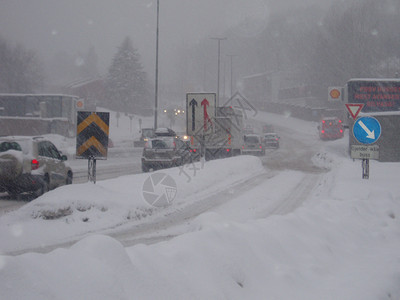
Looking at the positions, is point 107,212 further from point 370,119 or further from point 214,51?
point 214,51

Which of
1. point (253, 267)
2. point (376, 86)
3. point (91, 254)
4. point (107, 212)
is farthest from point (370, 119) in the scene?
point (376, 86)

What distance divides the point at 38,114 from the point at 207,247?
54680 millimetres

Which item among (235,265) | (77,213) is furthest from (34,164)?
(235,265)

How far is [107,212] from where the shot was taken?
33.6ft

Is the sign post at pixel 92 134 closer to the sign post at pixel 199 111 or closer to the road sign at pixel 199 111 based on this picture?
the sign post at pixel 199 111

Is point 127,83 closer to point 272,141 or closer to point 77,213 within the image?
point 272,141

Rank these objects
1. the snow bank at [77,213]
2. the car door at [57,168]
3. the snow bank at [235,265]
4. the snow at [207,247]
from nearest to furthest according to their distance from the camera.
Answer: the snow bank at [235,265] < the snow at [207,247] < the snow bank at [77,213] < the car door at [57,168]

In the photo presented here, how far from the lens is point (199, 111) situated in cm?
2209

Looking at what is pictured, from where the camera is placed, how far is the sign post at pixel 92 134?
11.8 m

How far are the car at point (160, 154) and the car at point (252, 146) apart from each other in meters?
17.2

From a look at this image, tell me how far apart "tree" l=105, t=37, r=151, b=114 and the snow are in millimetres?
70364

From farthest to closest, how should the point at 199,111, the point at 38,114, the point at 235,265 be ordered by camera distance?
the point at 38,114
the point at 199,111
the point at 235,265

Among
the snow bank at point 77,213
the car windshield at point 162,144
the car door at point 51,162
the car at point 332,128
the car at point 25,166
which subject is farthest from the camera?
the car at point 332,128

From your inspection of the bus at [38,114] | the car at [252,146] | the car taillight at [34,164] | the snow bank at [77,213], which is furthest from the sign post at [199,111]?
the bus at [38,114]
